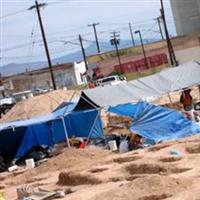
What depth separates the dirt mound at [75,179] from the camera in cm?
1541

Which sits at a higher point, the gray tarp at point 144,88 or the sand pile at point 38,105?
the gray tarp at point 144,88

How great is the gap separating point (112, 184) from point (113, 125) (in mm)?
12875

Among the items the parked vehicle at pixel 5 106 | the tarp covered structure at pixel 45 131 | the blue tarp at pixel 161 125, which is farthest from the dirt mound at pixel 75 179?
the parked vehicle at pixel 5 106

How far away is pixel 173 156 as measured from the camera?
624 inches

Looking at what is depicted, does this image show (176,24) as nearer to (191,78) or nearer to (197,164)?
(191,78)

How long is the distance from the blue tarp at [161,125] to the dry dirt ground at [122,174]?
4.21 ft

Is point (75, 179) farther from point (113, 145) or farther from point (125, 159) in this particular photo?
point (113, 145)

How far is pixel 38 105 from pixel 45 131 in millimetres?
14534

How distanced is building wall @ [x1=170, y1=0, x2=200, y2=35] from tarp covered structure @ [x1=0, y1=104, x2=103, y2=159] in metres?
66.3

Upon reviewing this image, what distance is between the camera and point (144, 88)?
72.4 feet

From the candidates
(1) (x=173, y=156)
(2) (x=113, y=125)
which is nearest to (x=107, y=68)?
(2) (x=113, y=125)

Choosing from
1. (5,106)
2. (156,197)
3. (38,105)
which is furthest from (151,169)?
(5,106)

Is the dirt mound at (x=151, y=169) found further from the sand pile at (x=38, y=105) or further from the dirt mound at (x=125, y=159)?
the sand pile at (x=38, y=105)

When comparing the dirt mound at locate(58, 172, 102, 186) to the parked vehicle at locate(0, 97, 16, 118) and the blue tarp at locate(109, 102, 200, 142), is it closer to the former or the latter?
the blue tarp at locate(109, 102, 200, 142)
